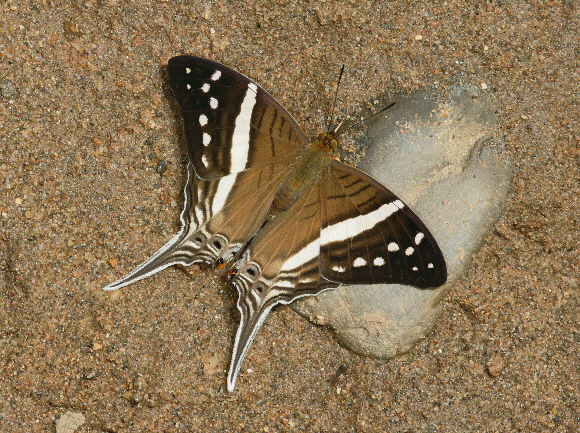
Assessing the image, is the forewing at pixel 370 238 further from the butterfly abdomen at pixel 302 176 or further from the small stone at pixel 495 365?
the small stone at pixel 495 365

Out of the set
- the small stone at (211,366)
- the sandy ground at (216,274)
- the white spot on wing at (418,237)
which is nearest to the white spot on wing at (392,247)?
the white spot on wing at (418,237)

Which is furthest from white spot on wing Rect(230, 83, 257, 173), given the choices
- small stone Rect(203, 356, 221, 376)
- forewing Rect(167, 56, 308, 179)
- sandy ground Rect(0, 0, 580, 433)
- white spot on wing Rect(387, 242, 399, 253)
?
small stone Rect(203, 356, 221, 376)

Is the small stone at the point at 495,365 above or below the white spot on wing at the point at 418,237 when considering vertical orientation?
below

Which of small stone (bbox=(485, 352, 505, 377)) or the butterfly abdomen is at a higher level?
the butterfly abdomen

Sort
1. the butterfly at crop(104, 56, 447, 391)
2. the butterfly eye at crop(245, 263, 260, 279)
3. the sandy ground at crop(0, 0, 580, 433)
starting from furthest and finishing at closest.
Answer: the sandy ground at crop(0, 0, 580, 433), the butterfly eye at crop(245, 263, 260, 279), the butterfly at crop(104, 56, 447, 391)

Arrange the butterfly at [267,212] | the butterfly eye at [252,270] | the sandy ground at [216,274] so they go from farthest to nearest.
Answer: the sandy ground at [216,274]
the butterfly eye at [252,270]
the butterfly at [267,212]

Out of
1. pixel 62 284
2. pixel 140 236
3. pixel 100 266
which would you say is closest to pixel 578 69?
pixel 140 236

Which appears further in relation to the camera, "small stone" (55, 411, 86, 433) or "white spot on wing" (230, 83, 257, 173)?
"small stone" (55, 411, 86, 433)

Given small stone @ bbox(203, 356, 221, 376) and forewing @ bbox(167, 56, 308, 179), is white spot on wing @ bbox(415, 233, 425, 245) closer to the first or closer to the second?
forewing @ bbox(167, 56, 308, 179)
